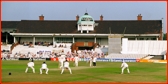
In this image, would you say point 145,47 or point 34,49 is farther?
point 34,49

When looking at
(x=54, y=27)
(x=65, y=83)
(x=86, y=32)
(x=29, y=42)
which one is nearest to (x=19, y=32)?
(x=29, y=42)

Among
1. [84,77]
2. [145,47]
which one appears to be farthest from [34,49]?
[84,77]

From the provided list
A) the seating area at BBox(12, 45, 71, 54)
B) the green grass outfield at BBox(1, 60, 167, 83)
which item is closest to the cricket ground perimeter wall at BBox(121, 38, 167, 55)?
the seating area at BBox(12, 45, 71, 54)

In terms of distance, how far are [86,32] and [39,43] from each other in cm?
1215

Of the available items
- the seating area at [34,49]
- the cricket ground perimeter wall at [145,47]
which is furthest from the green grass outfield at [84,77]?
the seating area at [34,49]

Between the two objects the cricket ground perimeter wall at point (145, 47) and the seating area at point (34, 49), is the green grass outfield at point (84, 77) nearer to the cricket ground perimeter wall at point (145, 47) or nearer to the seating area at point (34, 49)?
the cricket ground perimeter wall at point (145, 47)

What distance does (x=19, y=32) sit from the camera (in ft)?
237

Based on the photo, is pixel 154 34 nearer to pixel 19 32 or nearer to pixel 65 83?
pixel 19 32

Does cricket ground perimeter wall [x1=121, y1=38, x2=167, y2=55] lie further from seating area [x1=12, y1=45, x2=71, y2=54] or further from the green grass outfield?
the green grass outfield

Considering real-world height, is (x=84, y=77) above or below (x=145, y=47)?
below

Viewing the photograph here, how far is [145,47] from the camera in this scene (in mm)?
60438

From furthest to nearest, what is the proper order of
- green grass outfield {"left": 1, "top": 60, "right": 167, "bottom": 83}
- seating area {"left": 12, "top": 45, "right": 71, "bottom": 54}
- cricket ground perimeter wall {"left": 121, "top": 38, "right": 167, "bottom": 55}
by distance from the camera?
1. seating area {"left": 12, "top": 45, "right": 71, "bottom": 54}
2. cricket ground perimeter wall {"left": 121, "top": 38, "right": 167, "bottom": 55}
3. green grass outfield {"left": 1, "top": 60, "right": 167, "bottom": 83}

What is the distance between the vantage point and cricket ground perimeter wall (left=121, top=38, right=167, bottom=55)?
5966cm

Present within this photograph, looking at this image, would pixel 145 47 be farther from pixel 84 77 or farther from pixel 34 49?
pixel 84 77
